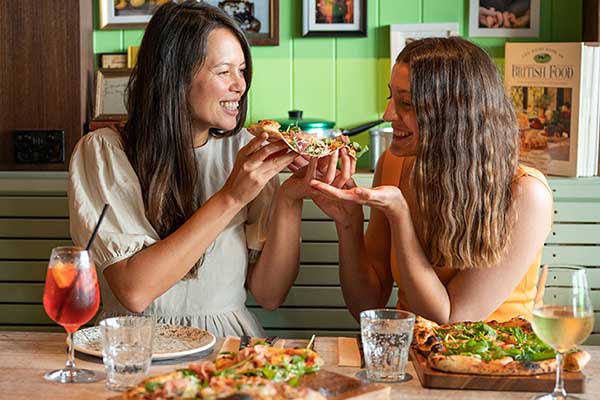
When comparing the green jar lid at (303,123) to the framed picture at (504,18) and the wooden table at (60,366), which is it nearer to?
the framed picture at (504,18)

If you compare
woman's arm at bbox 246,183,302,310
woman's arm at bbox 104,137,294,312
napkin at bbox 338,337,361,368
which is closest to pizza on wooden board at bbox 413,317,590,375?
napkin at bbox 338,337,361,368

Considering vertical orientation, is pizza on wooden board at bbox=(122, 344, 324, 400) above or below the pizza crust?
above

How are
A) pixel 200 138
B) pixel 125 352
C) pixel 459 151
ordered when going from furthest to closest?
pixel 200 138 < pixel 459 151 < pixel 125 352

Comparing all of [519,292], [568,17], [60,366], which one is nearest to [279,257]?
[519,292]

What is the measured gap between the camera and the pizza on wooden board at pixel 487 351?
160 centimetres

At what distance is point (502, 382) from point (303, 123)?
1.68 m

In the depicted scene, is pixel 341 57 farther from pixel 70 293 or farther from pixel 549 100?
pixel 70 293

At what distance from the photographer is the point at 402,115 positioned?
92.4 inches

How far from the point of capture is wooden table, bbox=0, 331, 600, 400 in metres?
1.57

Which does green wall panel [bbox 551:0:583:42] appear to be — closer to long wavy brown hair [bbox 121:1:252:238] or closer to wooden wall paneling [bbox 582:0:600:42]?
→ wooden wall paneling [bbox 582:0:600:42]

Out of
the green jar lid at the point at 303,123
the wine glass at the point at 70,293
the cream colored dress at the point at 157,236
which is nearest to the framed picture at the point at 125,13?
the green jar lid at the point at 303,123

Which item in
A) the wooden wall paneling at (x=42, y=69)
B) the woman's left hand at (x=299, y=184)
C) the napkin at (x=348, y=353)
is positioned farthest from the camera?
the wooden wall paneling at (x=42, y=69)

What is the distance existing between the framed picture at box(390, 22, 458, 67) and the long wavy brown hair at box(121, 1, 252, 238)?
982 mm

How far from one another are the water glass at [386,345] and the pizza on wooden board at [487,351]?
0.06 m
